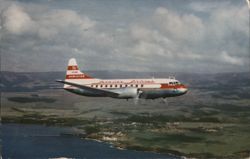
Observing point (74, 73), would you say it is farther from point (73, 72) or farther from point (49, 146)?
point (49, 146)

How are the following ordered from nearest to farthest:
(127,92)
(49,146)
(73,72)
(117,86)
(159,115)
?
(127,92) < (117,86) < (73,72) < (49,146) < (159,115)

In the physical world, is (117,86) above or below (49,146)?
above

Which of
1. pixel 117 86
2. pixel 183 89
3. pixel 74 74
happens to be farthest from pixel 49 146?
pixel 183 89

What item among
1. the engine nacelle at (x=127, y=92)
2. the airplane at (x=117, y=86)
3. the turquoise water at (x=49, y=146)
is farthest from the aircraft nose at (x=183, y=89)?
the turquoise water at (x=49, y=146)

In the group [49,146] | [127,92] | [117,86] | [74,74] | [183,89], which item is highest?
[74,74]

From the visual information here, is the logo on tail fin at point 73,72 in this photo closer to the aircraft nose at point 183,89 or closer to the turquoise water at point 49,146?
the turquoise water at point 49,146

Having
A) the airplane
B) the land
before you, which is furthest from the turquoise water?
the airplane

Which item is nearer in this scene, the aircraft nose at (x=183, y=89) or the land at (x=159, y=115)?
the aircraft nose at (x=183, y=89)
